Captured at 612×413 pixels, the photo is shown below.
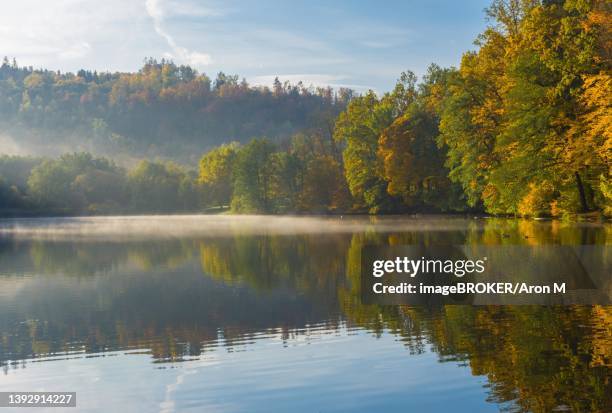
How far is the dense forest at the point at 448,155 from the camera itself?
4544 centimetres

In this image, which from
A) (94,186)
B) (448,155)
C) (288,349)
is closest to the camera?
(288,349)

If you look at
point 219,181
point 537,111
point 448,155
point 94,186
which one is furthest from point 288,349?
point 94,186

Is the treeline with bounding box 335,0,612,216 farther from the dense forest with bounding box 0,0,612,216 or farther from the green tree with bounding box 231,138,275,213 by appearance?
the green tree with bounding box 231,138,275,213

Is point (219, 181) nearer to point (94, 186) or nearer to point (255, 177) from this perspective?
point (255, 177)

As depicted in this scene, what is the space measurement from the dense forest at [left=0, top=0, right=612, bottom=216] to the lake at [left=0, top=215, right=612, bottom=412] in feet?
85.7

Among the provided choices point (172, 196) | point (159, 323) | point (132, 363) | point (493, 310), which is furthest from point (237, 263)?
point (172, 196)

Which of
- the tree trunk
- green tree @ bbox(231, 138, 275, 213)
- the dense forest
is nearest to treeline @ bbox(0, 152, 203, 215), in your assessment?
the dense forest

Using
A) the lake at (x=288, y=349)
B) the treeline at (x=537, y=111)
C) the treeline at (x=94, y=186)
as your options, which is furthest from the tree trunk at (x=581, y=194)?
the treeline at (x=94, y=186)

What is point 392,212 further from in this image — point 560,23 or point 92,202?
point 92,202

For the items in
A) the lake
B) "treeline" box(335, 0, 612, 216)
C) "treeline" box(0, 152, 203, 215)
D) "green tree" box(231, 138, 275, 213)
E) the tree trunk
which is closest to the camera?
the lake

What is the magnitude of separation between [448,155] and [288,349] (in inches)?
2392

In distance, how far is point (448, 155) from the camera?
237 feet

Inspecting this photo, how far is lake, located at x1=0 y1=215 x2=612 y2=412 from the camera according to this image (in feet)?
34.4

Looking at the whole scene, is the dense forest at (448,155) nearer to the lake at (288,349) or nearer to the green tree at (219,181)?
the green tree at (219,181)
